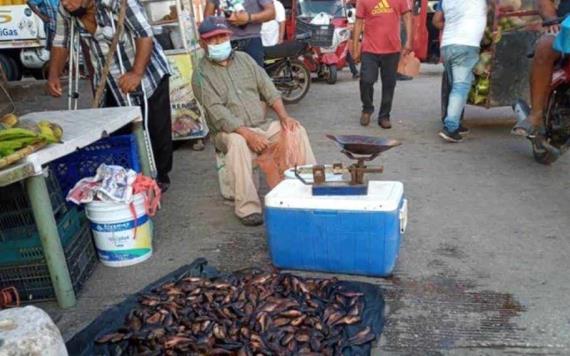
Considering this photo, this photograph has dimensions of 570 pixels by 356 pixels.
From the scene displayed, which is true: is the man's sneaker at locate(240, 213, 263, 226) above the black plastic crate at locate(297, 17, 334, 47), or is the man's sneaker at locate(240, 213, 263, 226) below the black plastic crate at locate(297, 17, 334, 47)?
below

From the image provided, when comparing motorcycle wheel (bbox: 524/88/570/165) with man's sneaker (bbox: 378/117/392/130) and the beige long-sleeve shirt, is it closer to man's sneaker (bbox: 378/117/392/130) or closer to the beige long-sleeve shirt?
man's sneaker (bbox: 378/117/392/130)

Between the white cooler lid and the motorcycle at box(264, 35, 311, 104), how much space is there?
5554 millimetres

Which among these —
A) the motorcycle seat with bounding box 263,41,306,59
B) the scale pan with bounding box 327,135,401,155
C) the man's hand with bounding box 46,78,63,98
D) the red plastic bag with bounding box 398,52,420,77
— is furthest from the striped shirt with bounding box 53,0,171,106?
the motorcycle seat with bounding box 263,41,306,59

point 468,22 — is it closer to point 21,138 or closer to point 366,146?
point 366,146

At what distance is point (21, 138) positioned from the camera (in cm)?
285

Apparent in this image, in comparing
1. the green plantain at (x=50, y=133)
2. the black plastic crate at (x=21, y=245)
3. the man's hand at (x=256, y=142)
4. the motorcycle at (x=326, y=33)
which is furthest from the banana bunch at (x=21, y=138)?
the motorcycle at (x=326, y=33)

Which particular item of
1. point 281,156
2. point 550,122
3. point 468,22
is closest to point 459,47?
point 468,22

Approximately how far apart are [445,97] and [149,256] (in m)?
4.33

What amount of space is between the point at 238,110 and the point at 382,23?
9.70ft

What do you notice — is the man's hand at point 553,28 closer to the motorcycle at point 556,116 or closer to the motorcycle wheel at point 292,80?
the motorcycle at point 556,116

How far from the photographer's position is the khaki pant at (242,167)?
3938 millimetres

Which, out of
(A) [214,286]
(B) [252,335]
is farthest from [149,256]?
(B) [252,335]

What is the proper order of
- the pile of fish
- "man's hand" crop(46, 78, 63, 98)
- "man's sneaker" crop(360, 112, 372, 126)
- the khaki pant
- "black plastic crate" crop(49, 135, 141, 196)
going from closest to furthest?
the pile of fish < "black plastic crate" crop(49, 135, 141, 196) < the khaki pant < "man's hand" crop(46, 78, 63, 98) < "man's sneaker" crop(360, 112, 372, 126)

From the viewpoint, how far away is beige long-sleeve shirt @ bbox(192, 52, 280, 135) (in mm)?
4215
